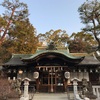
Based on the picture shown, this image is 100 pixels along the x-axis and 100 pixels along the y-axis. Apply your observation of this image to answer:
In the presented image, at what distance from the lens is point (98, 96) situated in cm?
1142

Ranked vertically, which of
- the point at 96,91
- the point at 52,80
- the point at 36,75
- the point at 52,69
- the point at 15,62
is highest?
the point at 15,62

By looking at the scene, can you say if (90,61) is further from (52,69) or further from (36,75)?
(36,75)

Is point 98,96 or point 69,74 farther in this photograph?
point 69,74

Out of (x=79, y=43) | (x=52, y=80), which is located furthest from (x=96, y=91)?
(x=79, y=43)

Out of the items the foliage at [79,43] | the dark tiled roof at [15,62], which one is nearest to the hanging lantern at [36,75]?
the dark tiled roof at [15,62]

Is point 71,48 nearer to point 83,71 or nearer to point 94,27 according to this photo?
point 94,27

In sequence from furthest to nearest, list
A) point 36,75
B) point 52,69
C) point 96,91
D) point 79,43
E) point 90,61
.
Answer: point 79,43 < point 90,61 < point 52,69 < point 36,75 < point 96,91

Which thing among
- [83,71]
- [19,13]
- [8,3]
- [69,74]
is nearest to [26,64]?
[69,74]

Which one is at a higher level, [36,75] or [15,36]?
[15,36]

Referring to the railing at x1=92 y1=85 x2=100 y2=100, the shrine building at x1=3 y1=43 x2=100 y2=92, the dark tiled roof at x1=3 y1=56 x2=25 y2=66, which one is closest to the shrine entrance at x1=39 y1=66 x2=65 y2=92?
the shrine building at x1=3 y1=43 x2=100 y2=92

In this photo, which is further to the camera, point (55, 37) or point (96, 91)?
point (55, 37)

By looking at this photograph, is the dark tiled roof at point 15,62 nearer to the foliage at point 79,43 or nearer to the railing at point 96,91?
the railing at point 96,91

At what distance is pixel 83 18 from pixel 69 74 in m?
10.7

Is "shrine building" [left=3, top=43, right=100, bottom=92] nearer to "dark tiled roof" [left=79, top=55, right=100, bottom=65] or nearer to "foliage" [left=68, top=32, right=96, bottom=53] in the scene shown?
"dark tiled roof" [left=79, top=55, right=100, bottom=65]
